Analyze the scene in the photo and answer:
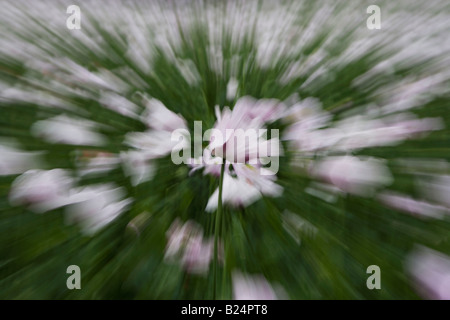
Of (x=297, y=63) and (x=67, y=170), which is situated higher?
(x=297, y=63)

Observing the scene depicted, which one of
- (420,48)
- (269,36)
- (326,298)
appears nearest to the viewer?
(326,298)

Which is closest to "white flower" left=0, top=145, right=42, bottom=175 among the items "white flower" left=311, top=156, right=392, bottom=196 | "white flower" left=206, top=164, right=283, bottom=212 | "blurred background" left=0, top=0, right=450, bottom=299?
"blurred background" left=0, top=0, right=450, bottom=299

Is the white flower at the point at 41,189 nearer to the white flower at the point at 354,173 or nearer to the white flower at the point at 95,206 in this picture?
the white flower at the point at 95,206

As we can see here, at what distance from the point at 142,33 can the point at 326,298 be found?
0.63 meters

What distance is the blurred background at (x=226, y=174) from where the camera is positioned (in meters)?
0.24

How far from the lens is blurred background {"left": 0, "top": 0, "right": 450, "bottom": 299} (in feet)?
0.80

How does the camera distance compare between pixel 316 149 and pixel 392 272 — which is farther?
pixel 316 149

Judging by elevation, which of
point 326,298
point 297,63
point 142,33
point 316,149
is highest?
point 142,33

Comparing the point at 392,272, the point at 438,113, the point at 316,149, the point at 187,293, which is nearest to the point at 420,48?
the point at 438,113

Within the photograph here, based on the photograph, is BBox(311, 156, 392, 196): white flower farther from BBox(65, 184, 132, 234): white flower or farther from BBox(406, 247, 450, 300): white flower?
BBox(65, 184, 132, 234): white flower

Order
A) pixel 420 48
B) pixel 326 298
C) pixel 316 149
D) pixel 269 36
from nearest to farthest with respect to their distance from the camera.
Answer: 1. pixel 326 298
2. pixel 316 149
3. pixel 420 48
4. pixel 269 36

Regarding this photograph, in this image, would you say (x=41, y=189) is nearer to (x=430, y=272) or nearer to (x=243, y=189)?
(x=243, y=189)

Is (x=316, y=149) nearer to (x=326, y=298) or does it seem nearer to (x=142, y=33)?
(x=326, y=298)

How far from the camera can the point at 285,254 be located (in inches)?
10.1
